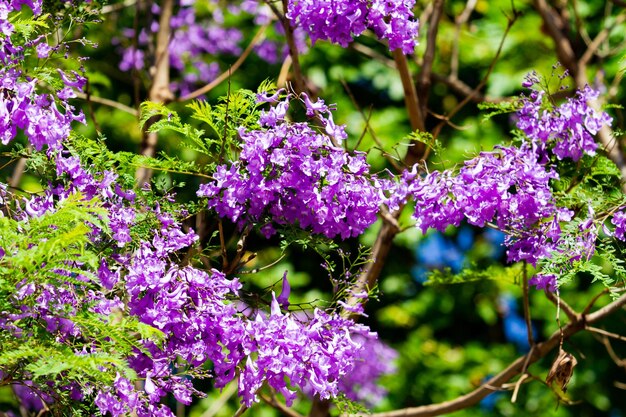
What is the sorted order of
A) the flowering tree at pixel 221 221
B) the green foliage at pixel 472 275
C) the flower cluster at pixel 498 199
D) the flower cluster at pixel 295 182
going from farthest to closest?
the green foliage at pixel 472 275 → the flower cluster at pixel 498 199 → the flower cluster at pixel 295 182 → the flowering tree at pixel 221 221

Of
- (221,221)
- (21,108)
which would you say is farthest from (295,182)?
(21,108)

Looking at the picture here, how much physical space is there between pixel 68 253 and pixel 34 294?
6.0 inches

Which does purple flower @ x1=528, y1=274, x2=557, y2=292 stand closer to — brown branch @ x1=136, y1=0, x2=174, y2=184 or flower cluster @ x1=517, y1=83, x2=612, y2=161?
flower cluster @ x1=517, y1=83, x2=612, y2=161

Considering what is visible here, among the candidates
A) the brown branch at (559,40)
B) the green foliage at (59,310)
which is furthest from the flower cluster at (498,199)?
the brown branch at (559,40)

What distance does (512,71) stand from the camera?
18.4 ft

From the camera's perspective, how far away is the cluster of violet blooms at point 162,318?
233 centimetres

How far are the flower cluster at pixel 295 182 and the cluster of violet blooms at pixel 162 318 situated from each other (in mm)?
171

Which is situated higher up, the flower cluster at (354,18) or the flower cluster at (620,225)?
the flower cluster at (354,18)

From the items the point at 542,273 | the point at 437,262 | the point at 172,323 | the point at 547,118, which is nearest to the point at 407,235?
the point at 437,262

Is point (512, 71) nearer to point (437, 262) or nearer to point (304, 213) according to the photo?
point (437, 262)

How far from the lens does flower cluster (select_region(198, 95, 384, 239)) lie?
8.11 ft

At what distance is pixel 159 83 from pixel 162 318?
2119 mm

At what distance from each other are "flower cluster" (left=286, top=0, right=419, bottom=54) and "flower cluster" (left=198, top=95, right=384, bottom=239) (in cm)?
33

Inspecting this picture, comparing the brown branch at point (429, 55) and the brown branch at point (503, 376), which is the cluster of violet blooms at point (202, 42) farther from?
the brown branch at point (503, 376)
